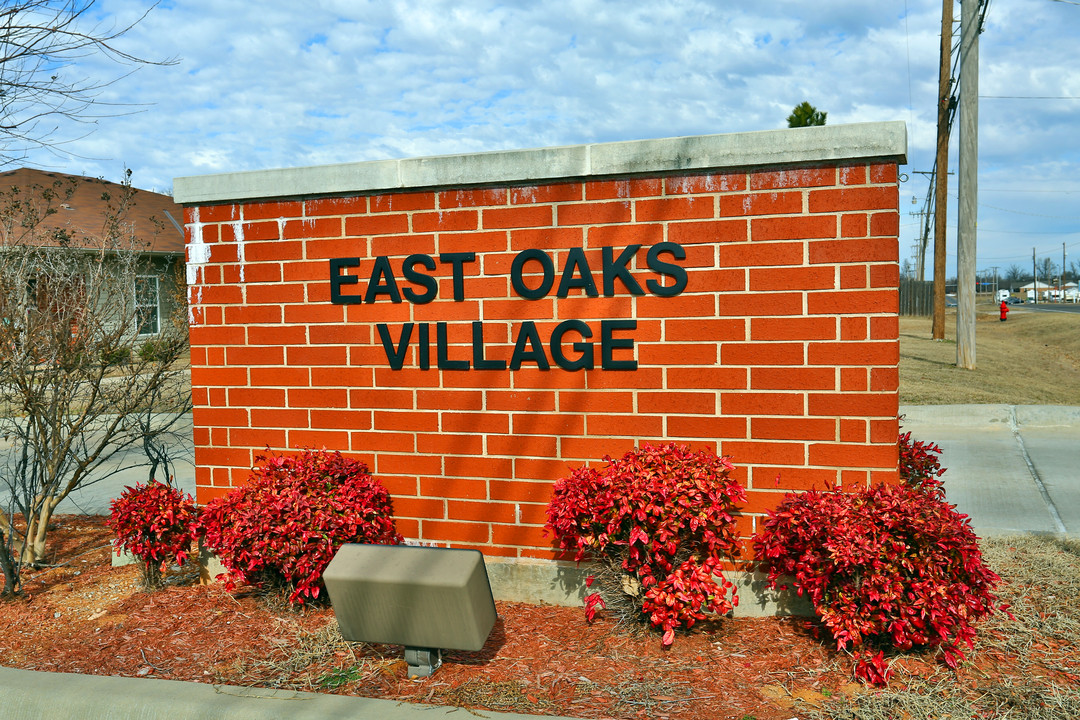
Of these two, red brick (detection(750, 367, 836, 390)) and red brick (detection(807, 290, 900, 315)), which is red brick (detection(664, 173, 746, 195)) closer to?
red brick (detection(807, 290, 900, 315))

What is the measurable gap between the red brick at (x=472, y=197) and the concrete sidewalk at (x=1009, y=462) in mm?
2615

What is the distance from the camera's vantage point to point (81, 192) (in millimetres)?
22594

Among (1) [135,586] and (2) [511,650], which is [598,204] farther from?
(1) [135,586]

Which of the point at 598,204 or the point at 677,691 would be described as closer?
the point at 677,691

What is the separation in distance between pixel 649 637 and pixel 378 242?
265 centimetres

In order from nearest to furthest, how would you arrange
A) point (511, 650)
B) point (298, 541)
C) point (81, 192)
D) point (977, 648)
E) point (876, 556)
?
1. point (876, 556)
2. point (977, 648)
3. point (511, 650)
4. point (298, 541)
5. point (81, 192)

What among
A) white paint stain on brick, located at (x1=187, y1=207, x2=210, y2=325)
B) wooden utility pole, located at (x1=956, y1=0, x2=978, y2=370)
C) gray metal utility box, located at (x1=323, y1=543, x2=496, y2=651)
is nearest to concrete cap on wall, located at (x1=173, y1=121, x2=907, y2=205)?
white paint stain on brick, located at (x1=187, y1=207, x2=210, y2=325)

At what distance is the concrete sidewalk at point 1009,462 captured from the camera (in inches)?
254

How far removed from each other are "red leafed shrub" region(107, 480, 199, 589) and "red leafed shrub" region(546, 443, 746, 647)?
229 centimetres

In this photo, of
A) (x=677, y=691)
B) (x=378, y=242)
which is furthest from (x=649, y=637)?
(x=378, y=242)

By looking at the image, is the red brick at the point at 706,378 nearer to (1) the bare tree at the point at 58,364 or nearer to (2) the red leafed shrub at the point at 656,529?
(2) the red leafed shrub at the point at 656,529

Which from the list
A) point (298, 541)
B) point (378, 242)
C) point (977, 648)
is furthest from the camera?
point (378, 242)

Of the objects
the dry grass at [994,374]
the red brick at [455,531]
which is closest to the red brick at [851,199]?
the red brick at [455,531]

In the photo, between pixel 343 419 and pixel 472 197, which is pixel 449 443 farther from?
pixel 472 197
